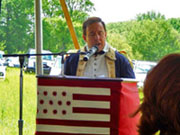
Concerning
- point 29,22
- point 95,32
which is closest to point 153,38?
point 29,22

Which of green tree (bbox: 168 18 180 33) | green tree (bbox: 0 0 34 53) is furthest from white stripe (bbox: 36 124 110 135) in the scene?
green tree (bbox: 168 18 180 33)

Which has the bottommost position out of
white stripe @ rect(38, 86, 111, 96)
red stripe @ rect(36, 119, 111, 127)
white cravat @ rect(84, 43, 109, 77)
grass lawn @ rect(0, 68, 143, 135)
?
grass lawn @ rect(0, 68, 143, 135)

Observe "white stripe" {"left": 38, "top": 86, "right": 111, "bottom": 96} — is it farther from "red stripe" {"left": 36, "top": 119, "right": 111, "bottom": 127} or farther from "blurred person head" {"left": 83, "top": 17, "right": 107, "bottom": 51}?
"blurred person head" {"left": 83, "top": 17, "right": 107, "bottom": 51}

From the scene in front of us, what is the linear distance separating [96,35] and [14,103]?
9.83ft

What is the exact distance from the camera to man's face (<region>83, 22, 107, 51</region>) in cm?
242

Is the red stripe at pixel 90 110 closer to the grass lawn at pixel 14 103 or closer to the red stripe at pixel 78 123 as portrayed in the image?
the red stripe at pixel 78 123

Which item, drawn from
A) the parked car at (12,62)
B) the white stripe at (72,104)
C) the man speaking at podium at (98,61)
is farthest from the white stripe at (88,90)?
the parked car at (12,62)

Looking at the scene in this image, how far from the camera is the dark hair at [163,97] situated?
0.97 meters

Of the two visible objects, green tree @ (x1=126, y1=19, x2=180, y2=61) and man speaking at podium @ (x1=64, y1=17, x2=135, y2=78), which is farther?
green tree @ (x1=126, y1=19, x2=180, y2=61)

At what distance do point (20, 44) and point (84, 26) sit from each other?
8.40ft

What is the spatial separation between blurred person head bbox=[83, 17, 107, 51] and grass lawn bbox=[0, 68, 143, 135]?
7.18 feet

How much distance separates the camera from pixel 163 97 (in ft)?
3.20

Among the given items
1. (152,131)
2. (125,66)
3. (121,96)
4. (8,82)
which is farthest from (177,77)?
(8,82)

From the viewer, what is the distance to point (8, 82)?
16.2 ft
